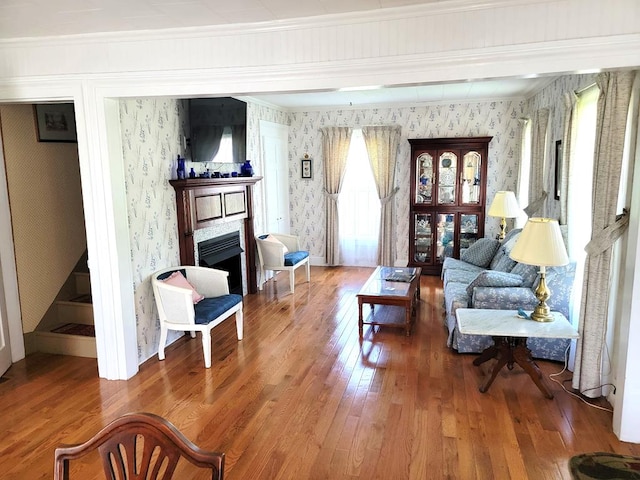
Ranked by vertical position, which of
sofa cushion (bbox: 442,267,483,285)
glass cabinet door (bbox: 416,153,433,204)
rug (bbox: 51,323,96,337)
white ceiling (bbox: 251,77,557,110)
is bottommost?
rug (bbox: 51,323,96,337)

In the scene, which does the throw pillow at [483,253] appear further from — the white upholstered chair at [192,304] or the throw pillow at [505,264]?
the white upholstered chair at [192,304]

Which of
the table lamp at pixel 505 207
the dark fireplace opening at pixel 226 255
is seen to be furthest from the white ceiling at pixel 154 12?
the table lamp at pixel 505 207

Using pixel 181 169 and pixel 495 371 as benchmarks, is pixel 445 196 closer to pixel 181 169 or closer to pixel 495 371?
pixel 495 371

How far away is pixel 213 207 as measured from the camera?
191 inches

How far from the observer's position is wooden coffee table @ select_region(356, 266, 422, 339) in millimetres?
4316

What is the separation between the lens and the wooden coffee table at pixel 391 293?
14.2 feet

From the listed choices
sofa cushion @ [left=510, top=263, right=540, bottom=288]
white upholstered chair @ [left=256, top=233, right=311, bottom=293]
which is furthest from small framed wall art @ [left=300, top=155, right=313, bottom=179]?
sofa cushion @ [left=510, top=263, right=540, bottom=288]

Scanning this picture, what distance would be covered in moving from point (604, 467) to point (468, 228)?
206 inches

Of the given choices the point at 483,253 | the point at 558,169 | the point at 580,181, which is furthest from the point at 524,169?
the point at 580,181

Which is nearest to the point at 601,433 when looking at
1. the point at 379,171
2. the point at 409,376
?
the point at 409,376

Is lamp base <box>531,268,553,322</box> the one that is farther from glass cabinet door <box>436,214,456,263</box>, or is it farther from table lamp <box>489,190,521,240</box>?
glass cabinet door <box>436,214,456,263</box>

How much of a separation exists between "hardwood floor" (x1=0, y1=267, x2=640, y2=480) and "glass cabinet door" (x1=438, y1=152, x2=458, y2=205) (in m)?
2.67

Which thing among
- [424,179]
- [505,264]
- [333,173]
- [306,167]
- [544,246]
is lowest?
[505,264]

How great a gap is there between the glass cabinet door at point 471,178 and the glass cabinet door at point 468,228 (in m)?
0.21
